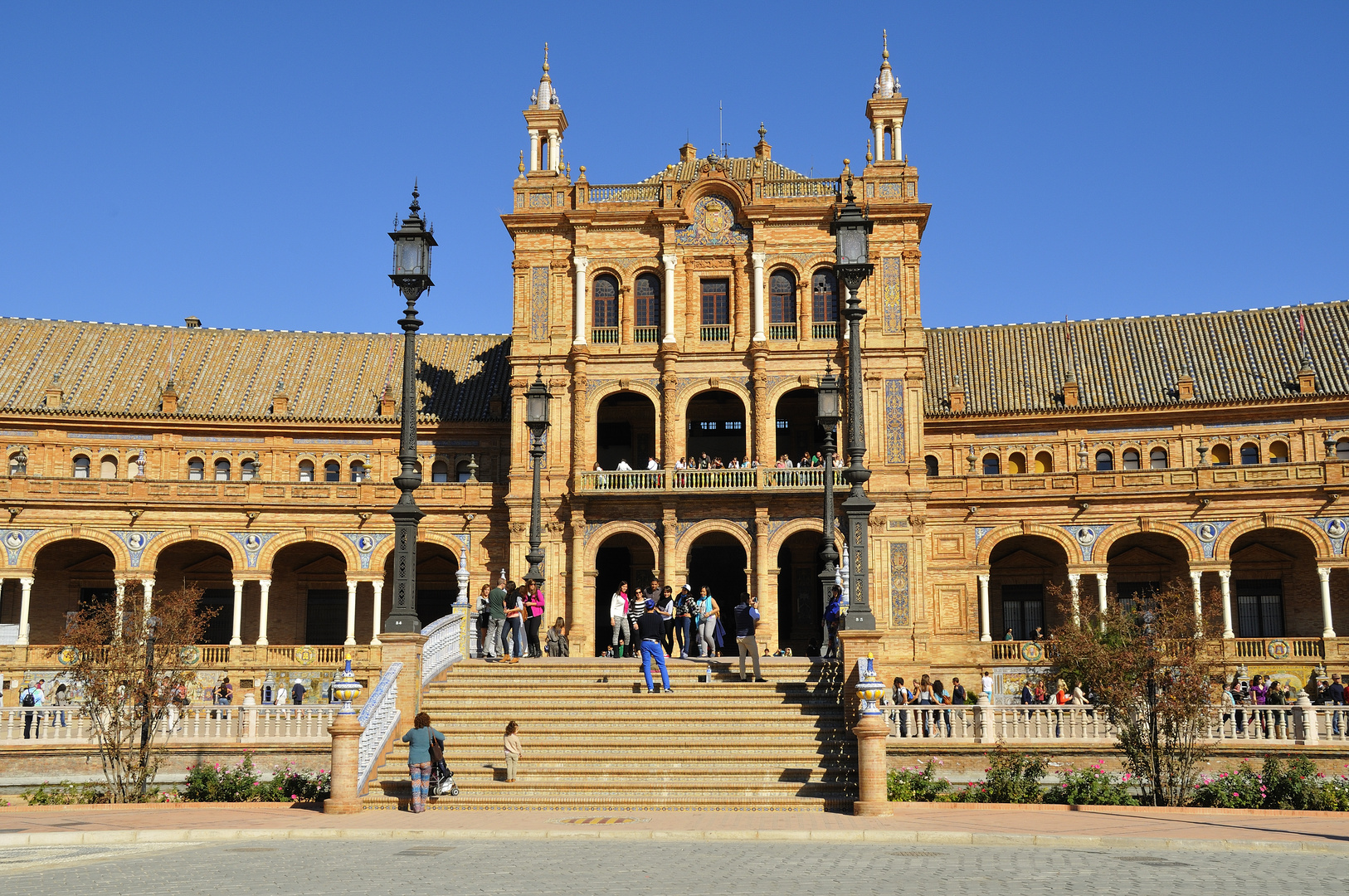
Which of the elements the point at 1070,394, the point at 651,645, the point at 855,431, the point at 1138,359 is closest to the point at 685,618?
the point at 651,645

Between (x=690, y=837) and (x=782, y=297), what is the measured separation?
29.3 metres

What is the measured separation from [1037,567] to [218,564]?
1176 inches

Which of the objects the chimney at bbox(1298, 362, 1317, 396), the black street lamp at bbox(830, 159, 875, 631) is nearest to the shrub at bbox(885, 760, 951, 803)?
the black street lamp at bbox(830, 159, 875, 631)

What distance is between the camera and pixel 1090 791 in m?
18.2

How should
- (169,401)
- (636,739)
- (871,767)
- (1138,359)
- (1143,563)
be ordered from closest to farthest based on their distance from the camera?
(871,767) → (636,739) → (1143,563) → (169,401) → (1138,359)

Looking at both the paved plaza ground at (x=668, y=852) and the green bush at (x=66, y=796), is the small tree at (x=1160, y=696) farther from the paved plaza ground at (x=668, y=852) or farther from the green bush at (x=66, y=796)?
the green bush at (x=66, y=796)

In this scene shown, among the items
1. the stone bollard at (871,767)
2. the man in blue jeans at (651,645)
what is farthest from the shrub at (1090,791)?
the man in blue jeans at (651,645)

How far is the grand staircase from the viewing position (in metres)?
18.1

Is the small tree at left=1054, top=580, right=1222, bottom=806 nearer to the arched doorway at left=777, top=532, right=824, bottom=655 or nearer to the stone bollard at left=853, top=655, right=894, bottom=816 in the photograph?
the stone bollard at left=853, top=655, right=894, bottom=816

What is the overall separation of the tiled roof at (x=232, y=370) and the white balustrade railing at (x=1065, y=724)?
3033 centimetres

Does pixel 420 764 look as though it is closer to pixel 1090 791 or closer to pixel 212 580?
pixel 1090 791

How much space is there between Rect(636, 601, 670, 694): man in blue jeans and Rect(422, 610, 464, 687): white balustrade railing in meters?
3.71

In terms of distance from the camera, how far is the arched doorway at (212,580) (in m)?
46.3

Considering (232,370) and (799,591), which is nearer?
(799,591)
